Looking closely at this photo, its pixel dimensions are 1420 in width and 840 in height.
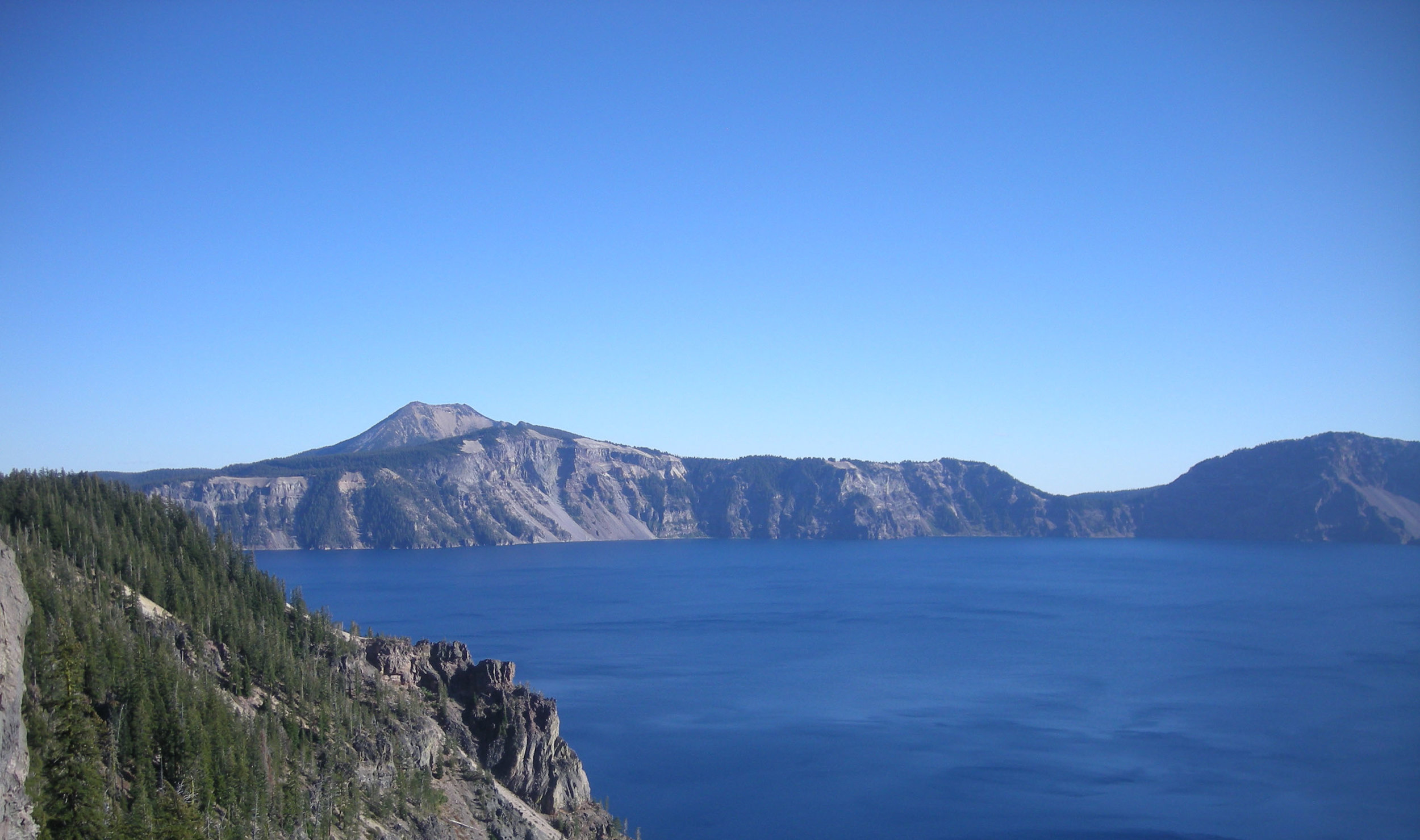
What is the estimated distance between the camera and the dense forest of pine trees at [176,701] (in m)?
37.5

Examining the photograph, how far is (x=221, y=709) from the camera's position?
46.8 meters

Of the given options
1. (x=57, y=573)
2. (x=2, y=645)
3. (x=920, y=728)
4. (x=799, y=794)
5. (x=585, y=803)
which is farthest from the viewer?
(x=920, y=728)

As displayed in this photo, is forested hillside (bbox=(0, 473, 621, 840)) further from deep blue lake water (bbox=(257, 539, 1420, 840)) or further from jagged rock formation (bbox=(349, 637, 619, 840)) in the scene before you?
deep blue lake water (bbox=(257, 539, 1420, 840))

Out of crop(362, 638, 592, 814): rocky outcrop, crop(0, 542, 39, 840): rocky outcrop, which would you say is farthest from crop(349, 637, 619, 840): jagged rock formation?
crop(0, 542, 39, 840): rocky outcrop

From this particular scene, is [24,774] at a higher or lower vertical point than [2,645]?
lower

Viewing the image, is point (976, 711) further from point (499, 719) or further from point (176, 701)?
point (176, 701)

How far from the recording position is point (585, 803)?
58875mm

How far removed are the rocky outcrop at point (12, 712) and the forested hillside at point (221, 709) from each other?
4.84ft

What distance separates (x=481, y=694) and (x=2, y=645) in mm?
35611

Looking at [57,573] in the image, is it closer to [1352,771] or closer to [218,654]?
[218,654]

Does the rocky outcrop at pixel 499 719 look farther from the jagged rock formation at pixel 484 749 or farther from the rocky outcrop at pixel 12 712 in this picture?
the rocky outcrop at pixel 12 712

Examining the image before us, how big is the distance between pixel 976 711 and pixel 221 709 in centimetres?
6621

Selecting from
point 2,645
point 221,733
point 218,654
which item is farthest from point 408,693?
point 2,645

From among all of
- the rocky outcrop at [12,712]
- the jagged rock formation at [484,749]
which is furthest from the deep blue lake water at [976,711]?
the rocky outcrop at [12,712]
